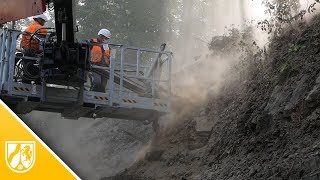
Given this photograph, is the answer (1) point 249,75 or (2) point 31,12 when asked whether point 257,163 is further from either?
(2) point 31,12

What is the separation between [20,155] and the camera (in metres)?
3.03

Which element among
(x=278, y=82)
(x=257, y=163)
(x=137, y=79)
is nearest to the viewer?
(x=257, y=163)

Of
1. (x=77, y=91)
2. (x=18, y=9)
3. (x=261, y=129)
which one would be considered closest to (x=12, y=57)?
(x=18, y=9)

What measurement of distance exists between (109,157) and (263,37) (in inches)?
246

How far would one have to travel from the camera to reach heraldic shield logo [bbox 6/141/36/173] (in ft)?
9.79

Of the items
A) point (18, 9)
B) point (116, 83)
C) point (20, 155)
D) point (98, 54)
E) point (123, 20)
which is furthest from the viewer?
point (123, 20)

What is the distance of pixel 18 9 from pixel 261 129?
5.18 meters

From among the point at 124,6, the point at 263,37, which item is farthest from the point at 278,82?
the point at 124,6

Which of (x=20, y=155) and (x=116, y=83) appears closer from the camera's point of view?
(x=20, y=155)

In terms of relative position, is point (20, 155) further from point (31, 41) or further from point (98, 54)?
point (98, 54)

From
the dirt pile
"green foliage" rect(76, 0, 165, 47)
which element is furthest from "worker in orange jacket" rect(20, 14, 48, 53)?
"green foliage" rect(76, 0, 165, 47)

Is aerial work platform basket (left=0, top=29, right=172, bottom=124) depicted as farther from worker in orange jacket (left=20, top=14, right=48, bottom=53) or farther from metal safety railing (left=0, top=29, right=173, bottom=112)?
worker in orange jacket (left=20, top=14, right=48, bottom=53)

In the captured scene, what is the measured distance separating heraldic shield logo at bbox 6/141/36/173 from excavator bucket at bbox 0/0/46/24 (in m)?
6.49

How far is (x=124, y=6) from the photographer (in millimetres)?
31125
